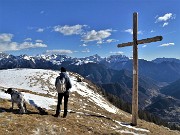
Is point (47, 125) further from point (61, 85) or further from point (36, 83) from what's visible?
point (36, 83)

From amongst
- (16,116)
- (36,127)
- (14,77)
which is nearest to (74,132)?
(36,127)

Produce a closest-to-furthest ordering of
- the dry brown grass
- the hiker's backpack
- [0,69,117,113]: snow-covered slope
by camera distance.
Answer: the dry brown grass → the hiker's backpack → [0,69,117,113]: snow-covered slope

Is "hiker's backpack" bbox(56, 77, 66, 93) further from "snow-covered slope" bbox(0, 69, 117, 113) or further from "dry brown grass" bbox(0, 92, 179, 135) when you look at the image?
"snow-covered slope" bbox(0, 69, 117, 113)

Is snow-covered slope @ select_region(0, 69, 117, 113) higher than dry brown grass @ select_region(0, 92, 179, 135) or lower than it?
higher

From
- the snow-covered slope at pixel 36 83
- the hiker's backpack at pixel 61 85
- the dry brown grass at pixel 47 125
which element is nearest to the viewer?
the dry brown grass at pixel 47 125

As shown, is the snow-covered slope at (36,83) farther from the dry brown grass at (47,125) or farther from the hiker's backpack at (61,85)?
the hiker's backpack at (61,85)

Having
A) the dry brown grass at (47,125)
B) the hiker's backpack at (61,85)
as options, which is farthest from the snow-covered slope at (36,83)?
the hiker's backpack at (61,85)

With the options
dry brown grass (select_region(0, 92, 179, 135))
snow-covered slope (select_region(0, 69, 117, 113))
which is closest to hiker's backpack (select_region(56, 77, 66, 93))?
dry brown grass (select_region(0, 92, 179, 135))

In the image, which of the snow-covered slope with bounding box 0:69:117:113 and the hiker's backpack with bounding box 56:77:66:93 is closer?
the hiker's backpack with bounding box 56:77:66:93

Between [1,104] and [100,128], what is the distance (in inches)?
330

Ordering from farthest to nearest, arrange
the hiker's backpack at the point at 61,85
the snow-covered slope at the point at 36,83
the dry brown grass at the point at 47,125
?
the snow-covered slope at the point at 36,83 < the hiker's backpack at the point at 61,85 < the dry brown grass at the point at 47,125

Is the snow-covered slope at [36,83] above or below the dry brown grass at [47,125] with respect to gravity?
above

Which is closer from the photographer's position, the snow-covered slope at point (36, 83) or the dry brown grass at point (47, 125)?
the dry brown grass at point (47, 125)

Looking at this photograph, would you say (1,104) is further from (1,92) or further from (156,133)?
(156,133)
